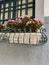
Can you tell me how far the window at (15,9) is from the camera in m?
3.24

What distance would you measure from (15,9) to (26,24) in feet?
2.54

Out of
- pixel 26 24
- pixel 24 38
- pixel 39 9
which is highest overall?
pixel 39 9

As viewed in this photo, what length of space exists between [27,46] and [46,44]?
1.13 ft

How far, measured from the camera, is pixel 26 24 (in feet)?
9.19

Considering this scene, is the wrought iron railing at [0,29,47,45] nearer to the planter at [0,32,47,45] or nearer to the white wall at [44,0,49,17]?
the planter at [0,32,47,45]

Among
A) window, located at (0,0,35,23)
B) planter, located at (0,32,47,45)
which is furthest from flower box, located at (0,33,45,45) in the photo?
window, located at (0,0,35,23)

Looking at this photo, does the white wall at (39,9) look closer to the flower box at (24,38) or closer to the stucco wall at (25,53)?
the stucco wall at (25,53)

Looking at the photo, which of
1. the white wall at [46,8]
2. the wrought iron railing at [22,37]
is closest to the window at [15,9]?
the white wall at [46,8]

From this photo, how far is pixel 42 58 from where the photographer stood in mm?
2861

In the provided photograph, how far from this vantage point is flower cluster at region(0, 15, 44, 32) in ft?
9.04

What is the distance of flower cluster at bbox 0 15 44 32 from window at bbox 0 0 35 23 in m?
0.35

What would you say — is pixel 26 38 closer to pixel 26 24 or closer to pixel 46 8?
pixel 26 24

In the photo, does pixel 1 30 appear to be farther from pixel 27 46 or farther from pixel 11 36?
pixel 27 46

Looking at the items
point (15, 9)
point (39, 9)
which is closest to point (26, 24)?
point (39, 9)
